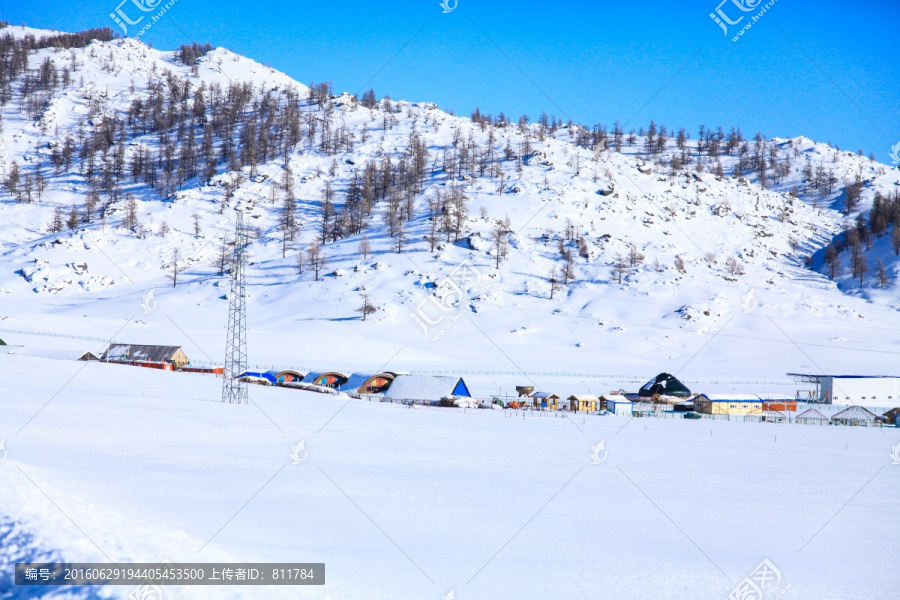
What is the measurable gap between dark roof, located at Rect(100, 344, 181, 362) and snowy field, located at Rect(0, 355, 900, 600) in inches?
1009

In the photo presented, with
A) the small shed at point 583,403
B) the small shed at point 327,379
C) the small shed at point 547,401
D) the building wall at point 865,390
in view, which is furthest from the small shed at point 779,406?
the small shed at point 327,379

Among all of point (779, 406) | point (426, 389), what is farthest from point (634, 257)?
point (426, 389)

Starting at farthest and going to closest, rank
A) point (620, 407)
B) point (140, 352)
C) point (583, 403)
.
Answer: point (140, 352) < point (583, 403) < point (620, 407)

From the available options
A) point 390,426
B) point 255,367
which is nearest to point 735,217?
point 255,367

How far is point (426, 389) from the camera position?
143 ft

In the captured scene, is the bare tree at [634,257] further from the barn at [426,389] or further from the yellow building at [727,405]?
the barn at [426,389]

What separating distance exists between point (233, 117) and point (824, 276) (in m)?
136

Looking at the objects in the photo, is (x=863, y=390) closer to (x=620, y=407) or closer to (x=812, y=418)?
(x=812, y=418)

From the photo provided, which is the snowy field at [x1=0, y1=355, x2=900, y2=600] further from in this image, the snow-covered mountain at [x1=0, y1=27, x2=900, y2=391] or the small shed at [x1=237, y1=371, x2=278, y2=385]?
the snow-covered mountain at [x1=0, y1=27, x2=900, y2=391]

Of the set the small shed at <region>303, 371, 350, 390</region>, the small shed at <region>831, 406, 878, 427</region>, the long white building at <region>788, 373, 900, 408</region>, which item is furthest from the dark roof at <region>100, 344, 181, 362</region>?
the long white building at <region>788, 373, 900, 408</region>

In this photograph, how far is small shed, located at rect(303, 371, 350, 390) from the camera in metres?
48.2

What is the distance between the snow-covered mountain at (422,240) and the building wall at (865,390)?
1154 cm

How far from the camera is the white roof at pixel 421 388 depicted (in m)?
42.8

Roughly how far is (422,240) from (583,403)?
186ft
